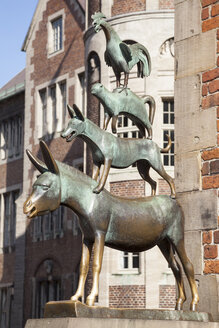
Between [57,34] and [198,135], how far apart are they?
22374 mm

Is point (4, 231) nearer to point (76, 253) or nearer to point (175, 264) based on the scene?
point (76, 253)

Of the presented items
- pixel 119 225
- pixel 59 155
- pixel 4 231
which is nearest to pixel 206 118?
pixel 119 225

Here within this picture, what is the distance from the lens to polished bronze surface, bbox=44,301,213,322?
16.4 feet

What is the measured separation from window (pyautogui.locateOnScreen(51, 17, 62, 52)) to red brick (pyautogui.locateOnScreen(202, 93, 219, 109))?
21700mm

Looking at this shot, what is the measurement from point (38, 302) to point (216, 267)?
844 inches

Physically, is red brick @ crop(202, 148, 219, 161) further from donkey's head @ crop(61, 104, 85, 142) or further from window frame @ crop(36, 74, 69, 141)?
window frame @ crop(36, 74, 69, 141)

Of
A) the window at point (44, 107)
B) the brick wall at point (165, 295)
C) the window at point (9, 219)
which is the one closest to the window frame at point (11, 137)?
the window at point (9, 219)

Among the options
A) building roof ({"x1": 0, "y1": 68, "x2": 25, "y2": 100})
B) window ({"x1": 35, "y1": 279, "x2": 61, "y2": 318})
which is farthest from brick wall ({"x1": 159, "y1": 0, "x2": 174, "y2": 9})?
window ({"x1": 35, "y1": 279, "x2": 61, "y2": 318})

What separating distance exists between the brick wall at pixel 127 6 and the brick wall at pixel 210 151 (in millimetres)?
14876

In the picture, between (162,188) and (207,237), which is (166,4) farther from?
(207,237)

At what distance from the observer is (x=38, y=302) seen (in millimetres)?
27203

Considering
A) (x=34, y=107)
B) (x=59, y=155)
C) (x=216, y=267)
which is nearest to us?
(x=216, y=267)

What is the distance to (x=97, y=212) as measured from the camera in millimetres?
5285

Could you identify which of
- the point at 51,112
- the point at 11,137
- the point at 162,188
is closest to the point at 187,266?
the point at 162,188
